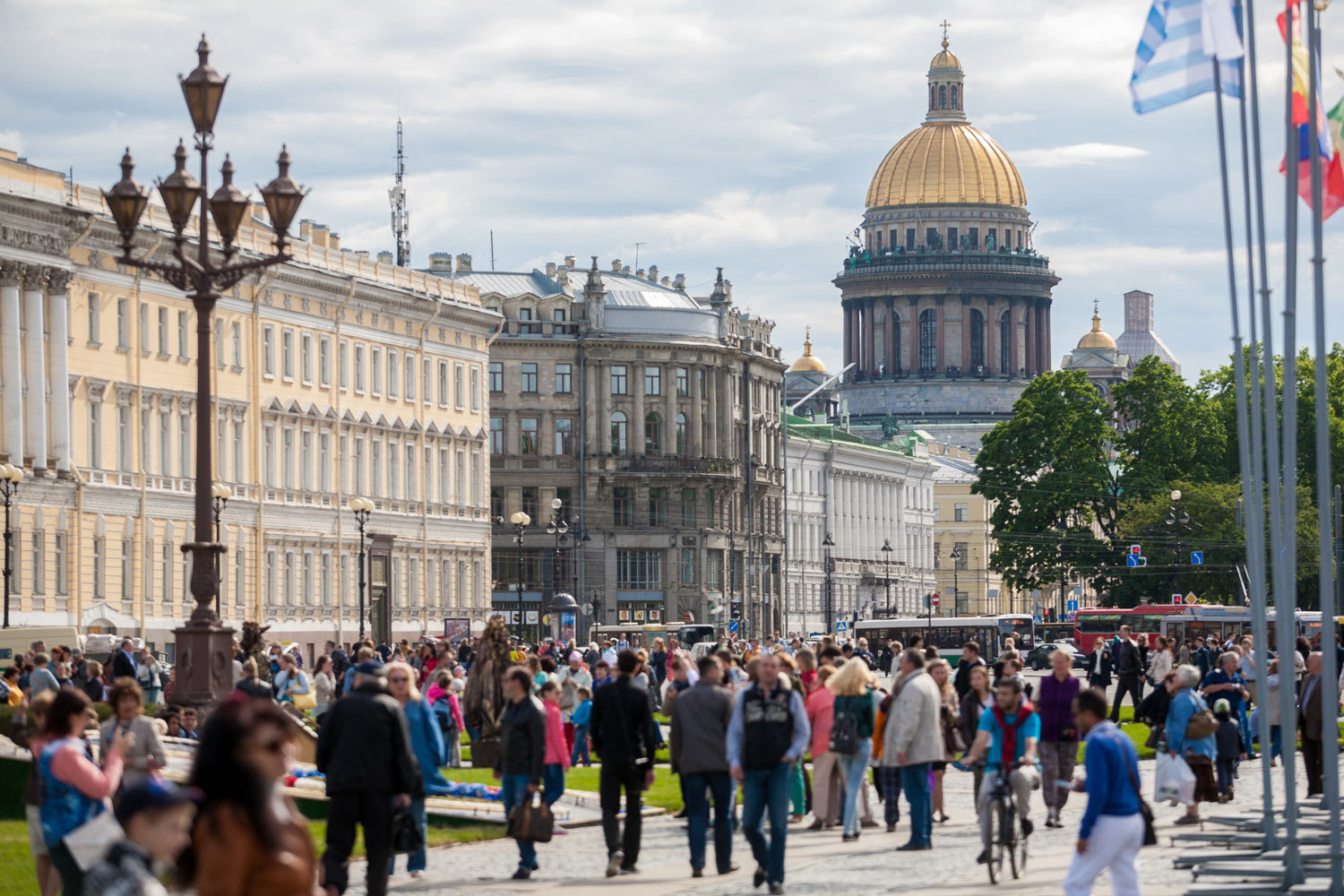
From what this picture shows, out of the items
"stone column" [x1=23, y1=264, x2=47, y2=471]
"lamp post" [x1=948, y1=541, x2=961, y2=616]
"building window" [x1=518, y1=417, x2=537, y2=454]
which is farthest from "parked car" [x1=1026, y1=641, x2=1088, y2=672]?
"lamp post" [x1=948, y1=541, x2=961, y2=616]

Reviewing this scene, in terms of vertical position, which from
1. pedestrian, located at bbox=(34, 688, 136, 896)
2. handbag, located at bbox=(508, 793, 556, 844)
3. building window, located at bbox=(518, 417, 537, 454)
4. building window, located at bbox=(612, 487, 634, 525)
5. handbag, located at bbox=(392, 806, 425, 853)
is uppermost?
building window, located at bbox=(518, 417, 537, 454)

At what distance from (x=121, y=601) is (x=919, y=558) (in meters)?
114

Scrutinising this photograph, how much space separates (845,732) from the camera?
79.2ft

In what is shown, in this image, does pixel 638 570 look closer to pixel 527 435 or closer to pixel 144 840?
pixel 527 435

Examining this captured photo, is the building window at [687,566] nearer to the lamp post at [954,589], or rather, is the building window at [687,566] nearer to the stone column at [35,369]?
the lamp post at [954,589]

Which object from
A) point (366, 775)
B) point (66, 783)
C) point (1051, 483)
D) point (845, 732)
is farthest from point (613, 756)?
point (1051, 483)

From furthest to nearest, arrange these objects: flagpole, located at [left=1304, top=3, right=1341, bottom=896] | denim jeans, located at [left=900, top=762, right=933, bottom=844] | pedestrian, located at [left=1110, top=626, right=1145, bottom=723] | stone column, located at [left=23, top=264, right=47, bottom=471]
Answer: stone column, located at [left=23, top=264, right=47, bottom=471], pedestrian, located at [left=1110, top=626, right=1145, bottom=723], denim jeans, located at [left=900, top=762, right=933, bottom=844], flagpole, located at [left=1304, top=3, right=1341, bottom=896]

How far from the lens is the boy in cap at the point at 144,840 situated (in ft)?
31.9

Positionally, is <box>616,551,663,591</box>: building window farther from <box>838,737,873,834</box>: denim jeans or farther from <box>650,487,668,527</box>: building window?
<box>838,737,873,834</box>: denim jeans

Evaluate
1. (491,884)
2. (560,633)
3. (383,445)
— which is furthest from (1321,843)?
(560,633)

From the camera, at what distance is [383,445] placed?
87000 millimetres

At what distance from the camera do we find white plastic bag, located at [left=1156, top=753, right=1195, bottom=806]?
24.7 m

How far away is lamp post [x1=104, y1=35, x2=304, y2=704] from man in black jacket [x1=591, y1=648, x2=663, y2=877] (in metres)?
8.31

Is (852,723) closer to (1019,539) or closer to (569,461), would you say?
(1019,539)
